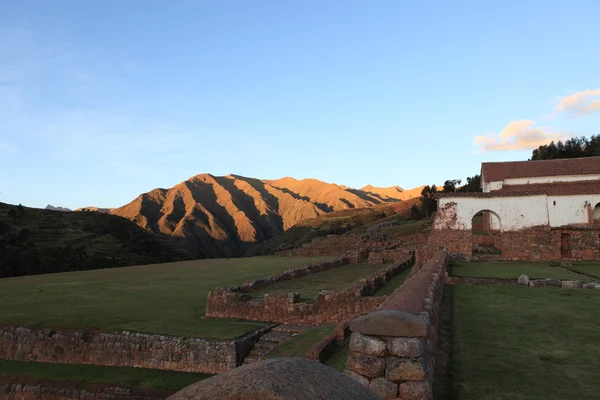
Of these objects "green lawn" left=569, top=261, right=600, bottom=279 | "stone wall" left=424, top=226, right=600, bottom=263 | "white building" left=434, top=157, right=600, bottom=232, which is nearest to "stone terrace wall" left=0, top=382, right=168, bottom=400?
"green lawn" left=569, top=261, right=600, bottom=279

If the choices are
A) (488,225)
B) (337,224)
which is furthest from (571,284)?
(337,224)

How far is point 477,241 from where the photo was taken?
3344cm

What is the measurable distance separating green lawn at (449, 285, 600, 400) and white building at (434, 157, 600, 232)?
58.8ft

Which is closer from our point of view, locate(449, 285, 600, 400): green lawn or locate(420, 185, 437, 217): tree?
locate(449, 285, 600, 400): green lawn

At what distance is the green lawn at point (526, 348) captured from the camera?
210 inches

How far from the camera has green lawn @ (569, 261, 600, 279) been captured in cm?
1725

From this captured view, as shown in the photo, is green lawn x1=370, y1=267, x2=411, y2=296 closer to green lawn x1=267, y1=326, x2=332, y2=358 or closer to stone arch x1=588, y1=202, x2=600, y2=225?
green lawn x1=267, y1=326, x2=332, y2=358

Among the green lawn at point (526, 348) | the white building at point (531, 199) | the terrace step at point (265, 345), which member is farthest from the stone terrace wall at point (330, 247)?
the green lawn at point (526, 348)

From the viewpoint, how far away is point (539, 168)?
1766 inches

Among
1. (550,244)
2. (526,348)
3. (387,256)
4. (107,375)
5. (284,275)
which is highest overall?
(550,244)

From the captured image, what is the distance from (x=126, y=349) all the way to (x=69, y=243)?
66.1 meters

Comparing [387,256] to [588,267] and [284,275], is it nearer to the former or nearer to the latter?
[284,275]

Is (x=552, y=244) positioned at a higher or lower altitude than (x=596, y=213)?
lower

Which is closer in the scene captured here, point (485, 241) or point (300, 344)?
point (300, 344)
